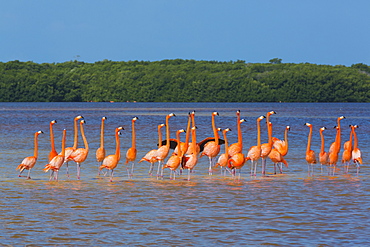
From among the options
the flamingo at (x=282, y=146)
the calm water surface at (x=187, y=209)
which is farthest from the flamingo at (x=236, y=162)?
the flamingo at (x=282, y=146)

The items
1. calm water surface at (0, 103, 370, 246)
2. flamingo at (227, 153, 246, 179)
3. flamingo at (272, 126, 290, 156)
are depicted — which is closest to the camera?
calm water surface at (0, 103, 370, 246)

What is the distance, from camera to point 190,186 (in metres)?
17.0

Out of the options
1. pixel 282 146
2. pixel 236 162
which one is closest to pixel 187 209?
pixel 236 162

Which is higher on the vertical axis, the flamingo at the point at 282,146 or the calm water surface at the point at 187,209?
the flamingo at the point at 282,146

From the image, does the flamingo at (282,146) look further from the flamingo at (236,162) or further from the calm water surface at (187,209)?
the flamingo at (236,162)

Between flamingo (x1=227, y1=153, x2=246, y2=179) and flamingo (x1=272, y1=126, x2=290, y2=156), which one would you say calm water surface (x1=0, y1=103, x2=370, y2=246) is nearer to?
Answer: flamingo (x1=227, y1=153, x2=246, y2=179)

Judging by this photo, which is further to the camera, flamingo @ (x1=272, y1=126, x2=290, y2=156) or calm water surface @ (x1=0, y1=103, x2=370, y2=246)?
flamingo @ (x1=272, y1=126, x2=290, y2=156)

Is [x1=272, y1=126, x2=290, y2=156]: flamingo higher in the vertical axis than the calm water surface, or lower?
higher

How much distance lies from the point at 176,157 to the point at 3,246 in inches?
322

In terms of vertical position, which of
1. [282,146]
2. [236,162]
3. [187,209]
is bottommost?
[187,209]

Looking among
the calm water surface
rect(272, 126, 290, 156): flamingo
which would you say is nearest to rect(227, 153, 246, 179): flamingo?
the calm water surface

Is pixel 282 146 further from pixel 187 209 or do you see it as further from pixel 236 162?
pixel 187 209

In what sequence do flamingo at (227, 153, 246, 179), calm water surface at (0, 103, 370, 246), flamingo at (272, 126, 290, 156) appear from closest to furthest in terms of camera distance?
calm water surface at (0, 103, 370, 246), flamingo at (227, 153, 246, 179), flamingo at (272, 126, 290, 156)

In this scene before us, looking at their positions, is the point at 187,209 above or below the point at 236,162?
below
